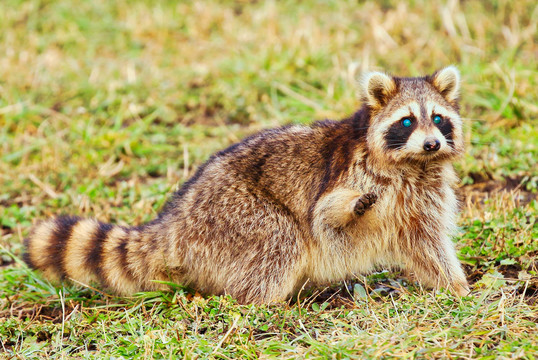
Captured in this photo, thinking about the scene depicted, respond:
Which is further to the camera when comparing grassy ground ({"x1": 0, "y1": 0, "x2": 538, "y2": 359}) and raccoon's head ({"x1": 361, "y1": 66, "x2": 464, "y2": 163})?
raccoon's head ({"x1": 361, "y1": 66, "x2": 464, "y2": 163})

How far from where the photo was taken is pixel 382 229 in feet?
14.6

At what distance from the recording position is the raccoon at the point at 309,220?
14.3ft

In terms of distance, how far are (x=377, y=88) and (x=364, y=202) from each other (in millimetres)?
869

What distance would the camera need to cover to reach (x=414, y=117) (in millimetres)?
4344

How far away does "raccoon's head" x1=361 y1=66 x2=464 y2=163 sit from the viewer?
4289mm

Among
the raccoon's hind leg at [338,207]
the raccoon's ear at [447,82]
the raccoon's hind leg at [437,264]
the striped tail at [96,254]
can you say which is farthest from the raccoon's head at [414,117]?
the striped tail at [96,254]

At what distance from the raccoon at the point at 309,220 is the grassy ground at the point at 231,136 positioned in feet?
0.63

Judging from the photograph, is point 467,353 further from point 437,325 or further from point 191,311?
point 191,311

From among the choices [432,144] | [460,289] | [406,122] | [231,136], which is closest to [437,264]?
[460,289]

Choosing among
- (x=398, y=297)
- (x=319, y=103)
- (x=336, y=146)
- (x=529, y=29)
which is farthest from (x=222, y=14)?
(x=398, y=297)

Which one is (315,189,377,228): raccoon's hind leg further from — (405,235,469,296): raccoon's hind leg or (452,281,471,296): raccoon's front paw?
(452,281,471,296): raccoon's front paw

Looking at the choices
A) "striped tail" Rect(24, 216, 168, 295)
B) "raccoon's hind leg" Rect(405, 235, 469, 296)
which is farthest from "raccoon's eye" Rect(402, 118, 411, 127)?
"striped tail" Rect(24, 216, 168, 295)

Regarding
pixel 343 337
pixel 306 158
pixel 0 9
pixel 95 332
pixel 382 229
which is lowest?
pixel 95 332

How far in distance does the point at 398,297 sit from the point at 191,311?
4.43ft
